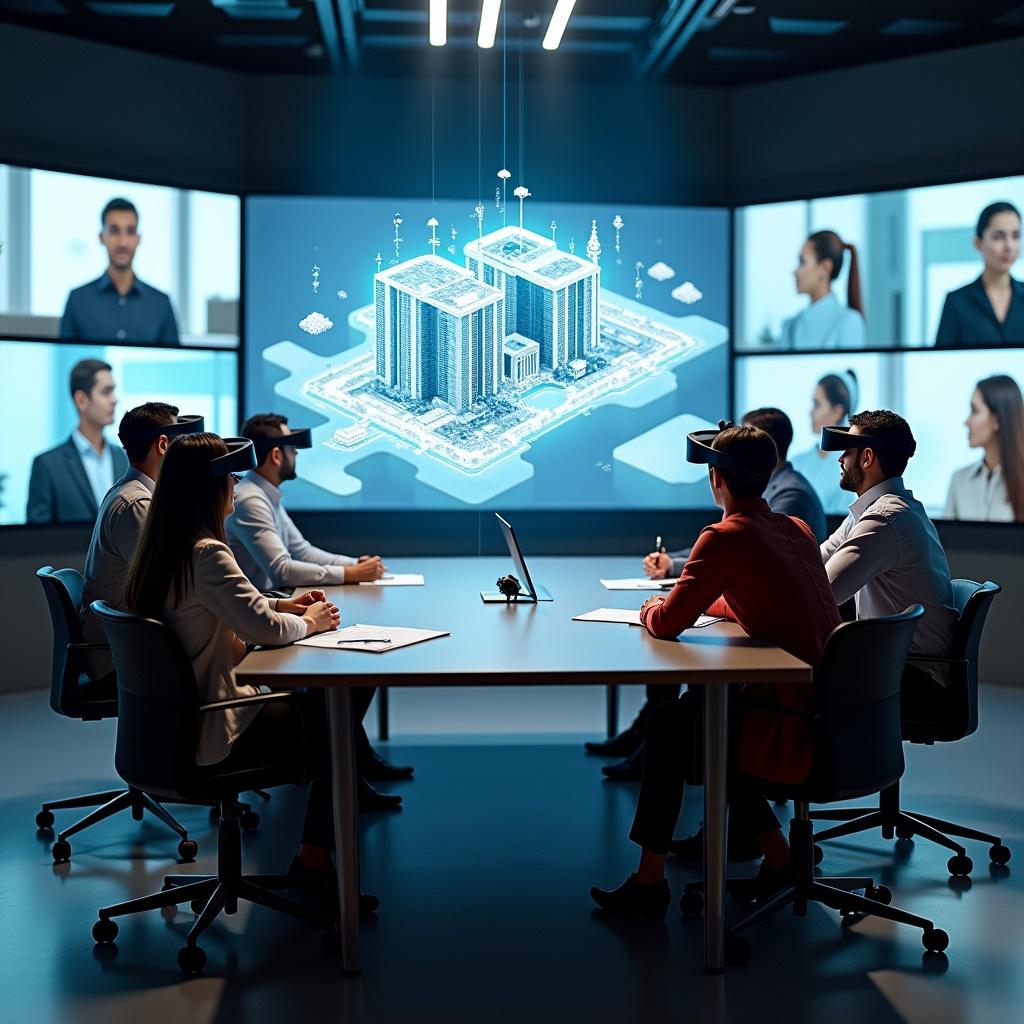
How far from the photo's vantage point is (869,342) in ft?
22.7

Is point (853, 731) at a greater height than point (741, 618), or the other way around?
point (741, 618)

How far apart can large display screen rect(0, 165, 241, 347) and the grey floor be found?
8.84 feet

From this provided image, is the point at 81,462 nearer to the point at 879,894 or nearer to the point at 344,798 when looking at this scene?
the point at 344,798

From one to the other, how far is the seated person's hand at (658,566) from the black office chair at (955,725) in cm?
114

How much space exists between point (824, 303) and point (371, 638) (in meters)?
4.63

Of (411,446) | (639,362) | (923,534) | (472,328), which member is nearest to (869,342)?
(639,362)

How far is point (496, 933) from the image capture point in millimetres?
3275

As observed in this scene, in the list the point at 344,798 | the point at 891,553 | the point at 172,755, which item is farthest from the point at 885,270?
the point at 172,755

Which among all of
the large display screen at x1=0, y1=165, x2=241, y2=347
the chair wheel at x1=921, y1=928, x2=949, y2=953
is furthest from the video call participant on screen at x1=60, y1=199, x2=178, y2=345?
the chair wheel at x1=921, y1=928, x2=949, y2=953

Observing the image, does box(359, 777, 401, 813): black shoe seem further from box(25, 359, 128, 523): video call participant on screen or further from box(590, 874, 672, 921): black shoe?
box(25, 359, 128, 523): video call participant on screen

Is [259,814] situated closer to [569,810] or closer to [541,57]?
[569,810]

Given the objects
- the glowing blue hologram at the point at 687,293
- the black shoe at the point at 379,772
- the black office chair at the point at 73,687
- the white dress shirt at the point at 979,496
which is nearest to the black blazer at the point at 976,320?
the white dress shirt at the point at 979,496

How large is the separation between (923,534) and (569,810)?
1635 millimetres

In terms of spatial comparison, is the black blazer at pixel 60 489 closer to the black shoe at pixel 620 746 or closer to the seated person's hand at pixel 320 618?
the black shoe at pixel 620 746
